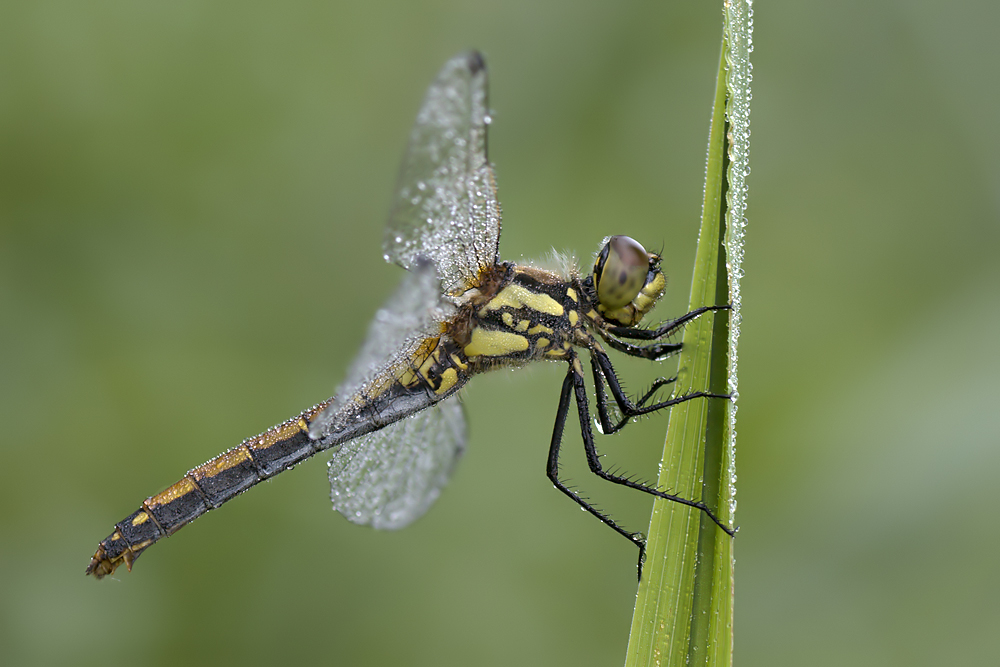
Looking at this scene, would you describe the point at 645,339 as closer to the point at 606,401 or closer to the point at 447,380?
the point at 606,401

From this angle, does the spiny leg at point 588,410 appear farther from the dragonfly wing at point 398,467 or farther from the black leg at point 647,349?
the dragonfly wing at point 398,467

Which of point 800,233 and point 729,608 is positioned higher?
point 800,233

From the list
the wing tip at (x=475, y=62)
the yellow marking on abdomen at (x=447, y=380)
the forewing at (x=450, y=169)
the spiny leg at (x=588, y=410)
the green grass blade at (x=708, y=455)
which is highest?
the wing tip at (x=475, y=62)

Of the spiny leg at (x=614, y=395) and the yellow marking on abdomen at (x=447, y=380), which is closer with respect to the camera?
the spiny leg at (x=614, y=395)

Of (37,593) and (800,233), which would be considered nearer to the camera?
(37,593)

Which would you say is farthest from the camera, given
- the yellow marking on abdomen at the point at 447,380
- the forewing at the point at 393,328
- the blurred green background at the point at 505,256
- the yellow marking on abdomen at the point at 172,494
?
the blurred green background at the point at 505,256

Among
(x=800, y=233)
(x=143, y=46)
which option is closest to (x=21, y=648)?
(x=143, y=46)

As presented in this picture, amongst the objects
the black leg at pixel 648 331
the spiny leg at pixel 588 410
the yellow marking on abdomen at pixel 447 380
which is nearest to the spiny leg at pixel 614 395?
the spiny leg at pixel 588 410

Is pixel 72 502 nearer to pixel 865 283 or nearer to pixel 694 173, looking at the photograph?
pixel 694 173

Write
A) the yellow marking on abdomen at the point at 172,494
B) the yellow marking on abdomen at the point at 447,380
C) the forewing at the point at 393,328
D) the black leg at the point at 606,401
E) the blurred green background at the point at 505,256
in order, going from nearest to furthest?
the forewing at the point at 393,328 → the black leg at the point at 606,401 → the yellow marking on abdomen at the point at 172,494 → the yellow marking on abdomen at the point at 447,380 → the blurred green background at the point at 505,256
